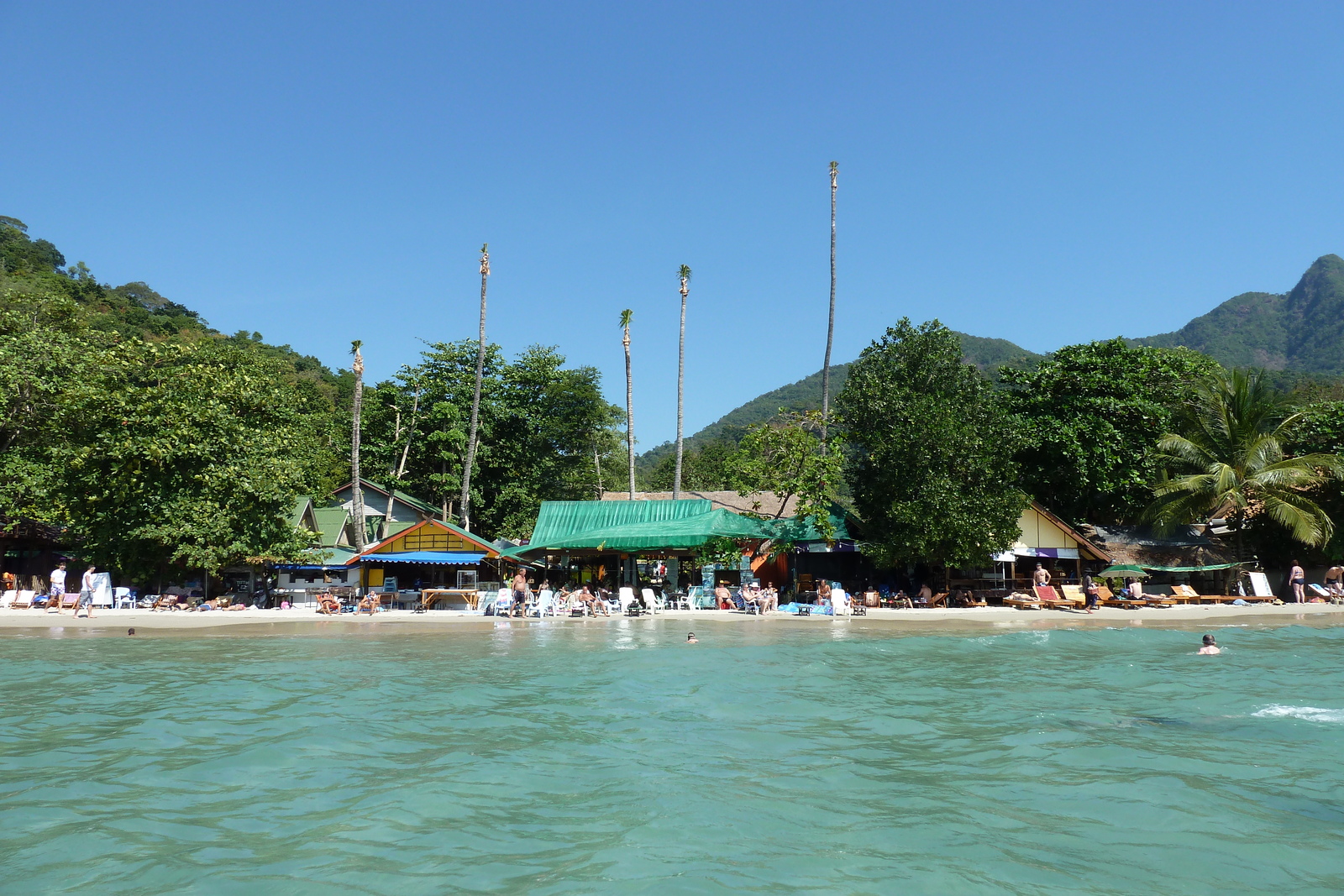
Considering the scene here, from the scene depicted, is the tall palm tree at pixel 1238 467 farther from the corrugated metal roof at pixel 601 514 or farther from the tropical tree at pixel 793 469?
the corrugated metal roof at pixel 601 514

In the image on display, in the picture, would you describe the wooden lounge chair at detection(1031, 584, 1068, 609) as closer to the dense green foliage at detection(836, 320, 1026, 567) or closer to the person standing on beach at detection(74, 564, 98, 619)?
the dense green foliage at detection(836, 320, 1026, 567)

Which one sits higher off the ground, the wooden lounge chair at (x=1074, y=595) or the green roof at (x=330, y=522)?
the green roof at (x=330, y=522)

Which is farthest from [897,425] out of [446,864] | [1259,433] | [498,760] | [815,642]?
[446,864]

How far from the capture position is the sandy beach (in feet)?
67.6

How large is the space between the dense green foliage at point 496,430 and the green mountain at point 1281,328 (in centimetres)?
11503

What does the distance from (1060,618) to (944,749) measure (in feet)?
50.3

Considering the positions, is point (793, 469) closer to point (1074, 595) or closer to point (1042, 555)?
point (1042, 555)

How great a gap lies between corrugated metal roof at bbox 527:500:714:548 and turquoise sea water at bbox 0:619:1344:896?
13.5 metres

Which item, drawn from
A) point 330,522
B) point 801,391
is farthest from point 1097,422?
point 801,391

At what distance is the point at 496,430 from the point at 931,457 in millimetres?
24346

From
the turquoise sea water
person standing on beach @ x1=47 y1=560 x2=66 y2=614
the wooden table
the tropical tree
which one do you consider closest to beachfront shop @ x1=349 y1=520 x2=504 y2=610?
the wooden table

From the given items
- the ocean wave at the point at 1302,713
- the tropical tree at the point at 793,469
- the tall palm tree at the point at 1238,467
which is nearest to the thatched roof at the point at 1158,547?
the tall palm tree at the point at 1238,467

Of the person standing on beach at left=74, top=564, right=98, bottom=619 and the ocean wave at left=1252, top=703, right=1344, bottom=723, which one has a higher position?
the person standing on beach at left=74, top=564, right=98, bottom=619

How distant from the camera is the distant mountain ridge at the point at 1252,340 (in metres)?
122
